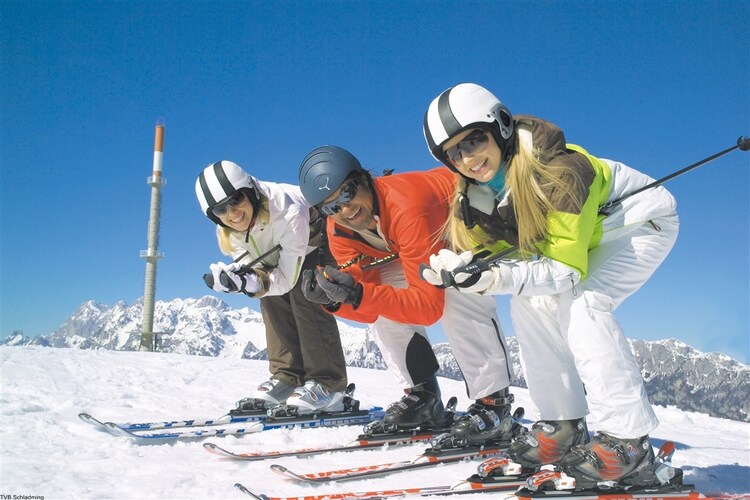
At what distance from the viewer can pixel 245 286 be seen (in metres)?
5.12

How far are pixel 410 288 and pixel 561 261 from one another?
1183 mm

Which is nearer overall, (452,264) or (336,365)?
(452,264)

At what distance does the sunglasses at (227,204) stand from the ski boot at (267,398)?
1.84 m

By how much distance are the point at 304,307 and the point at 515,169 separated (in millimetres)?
3006

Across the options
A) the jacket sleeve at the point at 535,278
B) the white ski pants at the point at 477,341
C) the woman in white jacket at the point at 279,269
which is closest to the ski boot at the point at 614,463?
the jacket sleeve at the point at 535,278

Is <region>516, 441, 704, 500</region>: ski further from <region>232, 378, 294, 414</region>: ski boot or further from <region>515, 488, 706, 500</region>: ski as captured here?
<region>232, 378, 294, 414</region>: ski boot

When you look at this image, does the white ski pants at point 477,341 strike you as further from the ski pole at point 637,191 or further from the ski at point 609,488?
Answer: the ski at point 609,488

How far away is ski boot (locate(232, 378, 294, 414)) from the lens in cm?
536

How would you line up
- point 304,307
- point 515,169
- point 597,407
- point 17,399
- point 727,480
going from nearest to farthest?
1. point 597,407
2. point 515,169
3. point 727,480
4. point 17,399
5. point 304,307

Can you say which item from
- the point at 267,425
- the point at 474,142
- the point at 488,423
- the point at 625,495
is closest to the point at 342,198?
the point at 474,142

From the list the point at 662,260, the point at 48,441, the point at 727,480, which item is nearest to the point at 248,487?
the point at 48,441

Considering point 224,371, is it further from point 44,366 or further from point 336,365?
point 336,365

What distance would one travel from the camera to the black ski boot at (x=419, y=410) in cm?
434

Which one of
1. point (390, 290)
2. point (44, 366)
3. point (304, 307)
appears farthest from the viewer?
point (44, 366)
